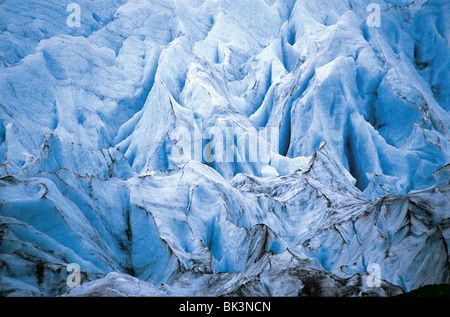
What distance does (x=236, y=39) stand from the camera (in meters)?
14.7

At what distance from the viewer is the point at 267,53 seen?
549 inches

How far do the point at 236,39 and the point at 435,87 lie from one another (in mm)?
6357

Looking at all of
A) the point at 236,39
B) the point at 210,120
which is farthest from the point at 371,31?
the point at 210,120

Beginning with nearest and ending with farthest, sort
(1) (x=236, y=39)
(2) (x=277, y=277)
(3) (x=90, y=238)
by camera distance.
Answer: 1. (2) (x=277, y=277)
2. (3) (x=90, y=238)
3. (1) (x=236, y=39)

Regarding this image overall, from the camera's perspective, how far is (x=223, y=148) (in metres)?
10.0

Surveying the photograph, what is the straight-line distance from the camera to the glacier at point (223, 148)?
4.40m

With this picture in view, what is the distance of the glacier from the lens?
4.40 metres

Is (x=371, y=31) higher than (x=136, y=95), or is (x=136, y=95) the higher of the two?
(x=371, y=31)

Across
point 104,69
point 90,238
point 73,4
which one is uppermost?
point 73,4
